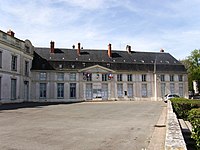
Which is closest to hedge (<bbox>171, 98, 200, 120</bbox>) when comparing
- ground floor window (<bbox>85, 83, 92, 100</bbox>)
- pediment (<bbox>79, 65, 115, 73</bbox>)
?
ground floor window (<bbox>85, 83, 92, 100</bbox>)

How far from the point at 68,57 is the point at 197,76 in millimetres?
27373

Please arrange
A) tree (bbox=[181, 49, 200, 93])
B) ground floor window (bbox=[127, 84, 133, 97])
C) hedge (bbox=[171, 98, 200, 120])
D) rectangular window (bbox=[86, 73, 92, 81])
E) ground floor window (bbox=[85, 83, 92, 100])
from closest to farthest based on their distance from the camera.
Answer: hedge (bbox=[171, 98, 200, 120])
ground floor window (bbox=[85, 83, 92, 100])
rectangular window (bbox=[86, 73, 92, 81])
ground floor window (bbox=[127, 84, 133, 97])
tree (bbox=[181, 49, 200, 93])

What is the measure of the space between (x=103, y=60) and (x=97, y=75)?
3.46 m

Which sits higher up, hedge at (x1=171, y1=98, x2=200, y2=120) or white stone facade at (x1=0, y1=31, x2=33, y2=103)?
white stone facade at (x1=0, y1=31, x2=33, y2=103)

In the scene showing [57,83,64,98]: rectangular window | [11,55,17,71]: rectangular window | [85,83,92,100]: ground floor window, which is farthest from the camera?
[85,83,92,100]: ground floor window

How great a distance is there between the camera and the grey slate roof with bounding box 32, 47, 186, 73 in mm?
43688

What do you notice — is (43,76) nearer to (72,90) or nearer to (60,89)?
(60,89)

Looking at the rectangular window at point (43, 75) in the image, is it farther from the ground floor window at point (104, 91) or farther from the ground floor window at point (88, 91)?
the ground floor window at point (104, 91)

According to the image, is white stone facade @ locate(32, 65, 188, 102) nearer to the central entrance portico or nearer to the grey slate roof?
the central entrance portico

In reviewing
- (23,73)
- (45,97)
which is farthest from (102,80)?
(23,73)

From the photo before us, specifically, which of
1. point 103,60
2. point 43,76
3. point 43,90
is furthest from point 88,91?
point 43,76

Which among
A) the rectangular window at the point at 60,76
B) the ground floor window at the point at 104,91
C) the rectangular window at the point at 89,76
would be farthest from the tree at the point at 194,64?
the rectangular window at the point at 60,76

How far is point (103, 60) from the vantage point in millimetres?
46562

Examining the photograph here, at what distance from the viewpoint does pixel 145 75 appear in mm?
47000
